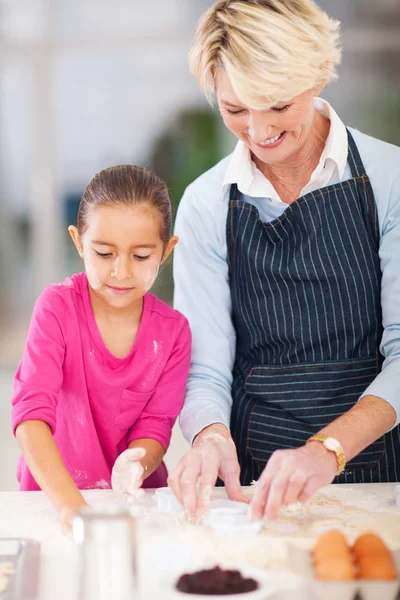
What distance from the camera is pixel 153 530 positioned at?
1.32 m

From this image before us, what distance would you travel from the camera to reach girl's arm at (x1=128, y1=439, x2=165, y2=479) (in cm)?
155

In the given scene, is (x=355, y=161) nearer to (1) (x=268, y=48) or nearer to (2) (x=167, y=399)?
(1) (x=268, y=48)

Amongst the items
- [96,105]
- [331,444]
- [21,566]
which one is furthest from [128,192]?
[96,105]

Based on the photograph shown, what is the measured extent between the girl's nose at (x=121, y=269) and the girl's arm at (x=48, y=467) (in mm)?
316

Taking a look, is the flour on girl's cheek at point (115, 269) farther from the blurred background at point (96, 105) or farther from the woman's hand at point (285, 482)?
the blurred background at point (96, 105)

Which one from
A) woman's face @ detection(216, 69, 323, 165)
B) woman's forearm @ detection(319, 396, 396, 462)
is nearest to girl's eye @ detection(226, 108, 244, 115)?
woman's face @ detection(216, 69, 323, 165)

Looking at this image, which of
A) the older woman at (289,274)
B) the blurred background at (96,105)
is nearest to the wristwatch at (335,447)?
the older woman at (289,274)

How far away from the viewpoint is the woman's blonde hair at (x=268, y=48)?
1447 mm

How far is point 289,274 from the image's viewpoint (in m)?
1.72

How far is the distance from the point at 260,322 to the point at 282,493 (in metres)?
0.55

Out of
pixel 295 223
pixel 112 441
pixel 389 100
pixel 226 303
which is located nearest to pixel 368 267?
pixel 295 223

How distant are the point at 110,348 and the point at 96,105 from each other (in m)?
3.50

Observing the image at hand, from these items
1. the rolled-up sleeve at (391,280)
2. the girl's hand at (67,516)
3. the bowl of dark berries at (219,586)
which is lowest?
the bowl of dark berries at (219,586)

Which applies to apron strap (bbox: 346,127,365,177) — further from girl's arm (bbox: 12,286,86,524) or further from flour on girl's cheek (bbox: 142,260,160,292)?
girl's arm (bbox: 12,286,86,524)
